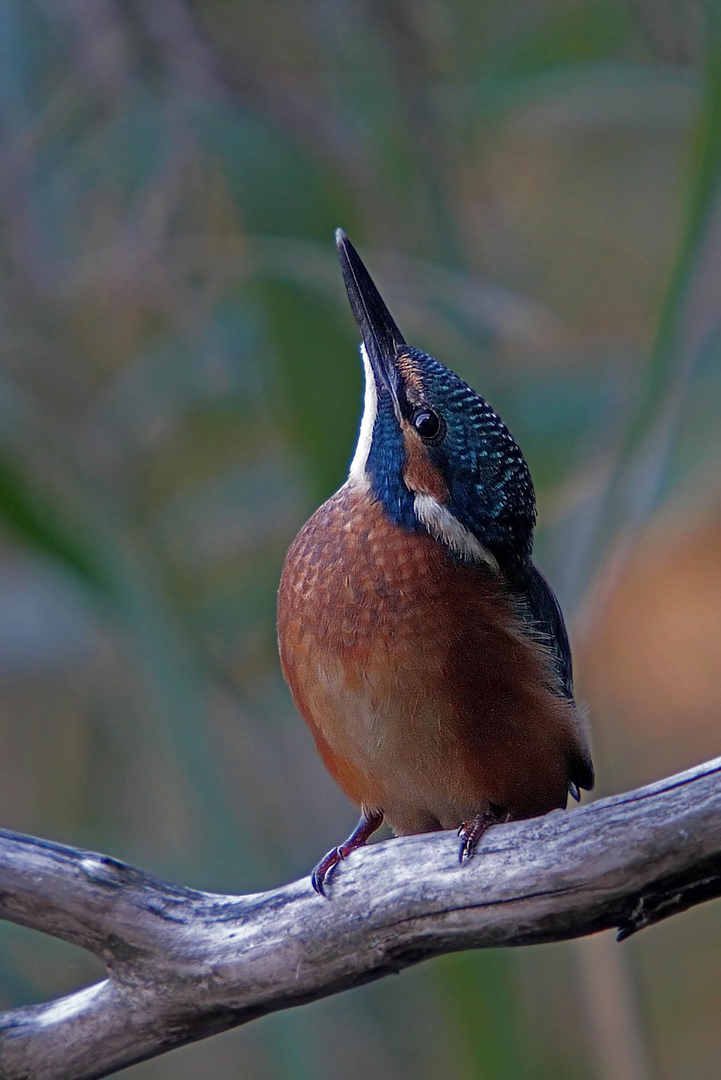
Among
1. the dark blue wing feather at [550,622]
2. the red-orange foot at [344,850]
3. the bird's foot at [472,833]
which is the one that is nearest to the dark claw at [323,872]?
the red-orange foot at [344,850]

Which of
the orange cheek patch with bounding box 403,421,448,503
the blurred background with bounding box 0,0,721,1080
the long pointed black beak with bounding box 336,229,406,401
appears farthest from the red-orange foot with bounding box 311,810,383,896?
the long pointed black beak with bounding box 336,229,406,401

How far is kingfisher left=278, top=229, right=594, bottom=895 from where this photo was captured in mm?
1758

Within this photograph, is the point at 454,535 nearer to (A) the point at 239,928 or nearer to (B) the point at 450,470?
(B) the point at 450,470

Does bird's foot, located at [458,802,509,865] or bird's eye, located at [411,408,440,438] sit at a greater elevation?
bird's eye, located at [411,408,440,438]

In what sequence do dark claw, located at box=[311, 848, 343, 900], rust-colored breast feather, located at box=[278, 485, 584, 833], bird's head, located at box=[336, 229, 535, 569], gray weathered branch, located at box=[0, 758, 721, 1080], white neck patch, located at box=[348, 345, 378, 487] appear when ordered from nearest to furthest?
gray weathered branch, located at box=[0, 758, 721, 1080] < dark claw, located at box=[311, 848, 343, 900] < rust-colored breast feather, located at box=[278, 485, 584, 833] < bird's head, located at box=[336, 229, 535, 569] < white neck patch, located at box=[348, 345, 378, 487]

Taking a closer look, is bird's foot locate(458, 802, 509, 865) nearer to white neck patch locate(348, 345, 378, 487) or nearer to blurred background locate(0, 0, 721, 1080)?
blurred background locate(0, 0, 721, 1080)

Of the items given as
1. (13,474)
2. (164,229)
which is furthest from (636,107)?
(13,474)

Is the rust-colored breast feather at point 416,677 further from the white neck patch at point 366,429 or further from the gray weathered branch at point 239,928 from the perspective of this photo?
the gray weathered branch at point 239,928

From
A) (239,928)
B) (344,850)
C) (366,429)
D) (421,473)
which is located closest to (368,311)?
(366,429)

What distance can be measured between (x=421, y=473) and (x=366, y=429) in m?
0.19

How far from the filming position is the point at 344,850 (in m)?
1.78

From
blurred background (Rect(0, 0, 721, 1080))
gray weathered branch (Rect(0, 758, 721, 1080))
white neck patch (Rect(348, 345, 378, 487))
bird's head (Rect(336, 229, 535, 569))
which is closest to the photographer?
gray weathered branch (Rect(0, 758, 721, 1080))

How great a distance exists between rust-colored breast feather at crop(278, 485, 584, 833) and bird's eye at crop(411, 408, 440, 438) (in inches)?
5.6

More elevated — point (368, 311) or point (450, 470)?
point (368, 311)
